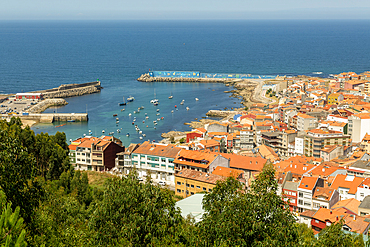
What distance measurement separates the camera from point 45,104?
46.4 m

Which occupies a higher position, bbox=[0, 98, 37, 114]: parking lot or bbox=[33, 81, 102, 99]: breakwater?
bbox=[33, 81, 102, 99]: breakwater

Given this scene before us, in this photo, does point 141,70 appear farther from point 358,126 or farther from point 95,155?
point 95,155

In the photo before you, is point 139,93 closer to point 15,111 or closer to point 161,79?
point 161,79

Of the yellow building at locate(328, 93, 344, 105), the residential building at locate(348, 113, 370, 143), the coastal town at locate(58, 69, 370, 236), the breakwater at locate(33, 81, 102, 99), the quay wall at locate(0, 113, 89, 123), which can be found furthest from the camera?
the breakwater at locate(33, 81, 102, 99)

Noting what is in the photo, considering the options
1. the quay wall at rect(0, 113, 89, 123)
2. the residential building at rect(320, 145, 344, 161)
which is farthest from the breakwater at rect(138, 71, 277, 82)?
the residential building at rect(320, 145, 344, 161)

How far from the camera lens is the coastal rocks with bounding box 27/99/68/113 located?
143 feet

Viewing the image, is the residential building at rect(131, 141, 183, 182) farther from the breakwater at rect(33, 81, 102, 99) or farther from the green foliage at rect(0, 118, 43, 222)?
the breakwater at rect(33, 81, 102, 99)

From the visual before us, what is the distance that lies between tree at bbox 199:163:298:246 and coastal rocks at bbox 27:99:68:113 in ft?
128

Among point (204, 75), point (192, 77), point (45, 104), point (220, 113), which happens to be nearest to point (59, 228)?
point (220, 113)

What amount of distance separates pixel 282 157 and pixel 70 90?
34.7 m

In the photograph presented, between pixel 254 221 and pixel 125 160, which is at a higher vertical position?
pixel 254 221

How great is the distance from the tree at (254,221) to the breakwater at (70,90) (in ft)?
150

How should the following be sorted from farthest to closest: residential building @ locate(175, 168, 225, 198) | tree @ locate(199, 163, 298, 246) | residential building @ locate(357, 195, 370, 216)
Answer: residential building @ locate(175, 168, 225, 198) → residential building @ locate(357, 195, 370, 216) → tree @ locate(199, 163, 298, 246)

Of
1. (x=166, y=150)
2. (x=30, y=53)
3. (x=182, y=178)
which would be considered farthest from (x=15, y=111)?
(x=30, y=53)
